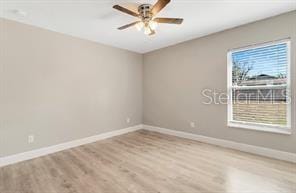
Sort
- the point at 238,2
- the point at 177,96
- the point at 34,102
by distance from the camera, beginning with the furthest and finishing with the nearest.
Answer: the point at 177,96 → the point at 34,102 → the point at 238,2

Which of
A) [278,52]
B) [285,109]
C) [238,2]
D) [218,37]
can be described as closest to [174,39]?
[218,37]

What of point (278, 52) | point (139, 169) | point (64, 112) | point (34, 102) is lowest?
point (139, 169)

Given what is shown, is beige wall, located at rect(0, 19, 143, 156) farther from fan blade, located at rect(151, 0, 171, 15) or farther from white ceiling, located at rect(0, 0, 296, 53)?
fan blade, located at rect(151, 0, 171, 15)

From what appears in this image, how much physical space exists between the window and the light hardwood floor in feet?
2.26

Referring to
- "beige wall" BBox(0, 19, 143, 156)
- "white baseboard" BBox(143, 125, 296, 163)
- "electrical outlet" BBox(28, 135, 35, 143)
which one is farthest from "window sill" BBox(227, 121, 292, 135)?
"electrical outlet" BBox(28, 135, 35, 143)

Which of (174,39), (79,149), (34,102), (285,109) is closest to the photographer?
(285,109)

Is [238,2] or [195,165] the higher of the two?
[238,2]

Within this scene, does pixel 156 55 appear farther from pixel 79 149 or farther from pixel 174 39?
pixel 79 149

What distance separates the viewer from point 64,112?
3660mm

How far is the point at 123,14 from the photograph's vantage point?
2.87 meters

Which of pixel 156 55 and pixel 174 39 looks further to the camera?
pixel 156 55

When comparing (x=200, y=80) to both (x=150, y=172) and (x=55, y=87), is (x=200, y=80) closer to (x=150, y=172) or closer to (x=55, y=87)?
(x=150, y=172)

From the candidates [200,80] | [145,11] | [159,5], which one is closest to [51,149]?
[145,11]

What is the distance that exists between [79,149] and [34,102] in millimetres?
1290
